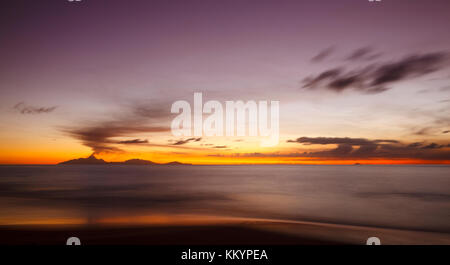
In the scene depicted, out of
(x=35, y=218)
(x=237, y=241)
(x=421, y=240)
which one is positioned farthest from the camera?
(x=35, y=218)

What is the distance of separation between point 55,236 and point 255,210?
5.91 meters

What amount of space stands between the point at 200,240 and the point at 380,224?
5.73 m

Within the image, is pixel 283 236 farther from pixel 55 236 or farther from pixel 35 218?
pixel 35 218

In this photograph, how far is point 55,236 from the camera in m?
5.22

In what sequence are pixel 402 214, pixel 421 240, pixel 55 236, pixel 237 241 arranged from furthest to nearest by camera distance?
pixel 402 214
pixel 421 240
pixel 55 236
pixel 237 241

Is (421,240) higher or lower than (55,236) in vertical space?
lower
